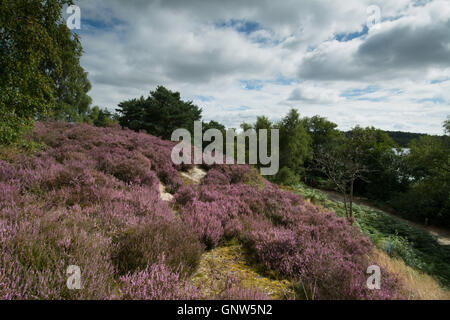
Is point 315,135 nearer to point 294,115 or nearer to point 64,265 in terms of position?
point 294,115

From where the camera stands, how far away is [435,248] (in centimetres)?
1085

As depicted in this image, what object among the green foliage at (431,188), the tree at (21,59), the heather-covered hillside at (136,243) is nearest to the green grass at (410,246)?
the green foliage at (431,188)

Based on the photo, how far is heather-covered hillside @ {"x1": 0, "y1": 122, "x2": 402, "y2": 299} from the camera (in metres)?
1.63

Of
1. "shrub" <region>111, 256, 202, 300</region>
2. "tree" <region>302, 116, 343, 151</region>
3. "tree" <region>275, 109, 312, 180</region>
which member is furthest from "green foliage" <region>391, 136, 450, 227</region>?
"shrub" <region>111, 256, 202, 300</region>

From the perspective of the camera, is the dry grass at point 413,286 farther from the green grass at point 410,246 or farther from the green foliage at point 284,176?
the green foliage at point 284,176

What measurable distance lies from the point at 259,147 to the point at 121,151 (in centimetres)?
1661

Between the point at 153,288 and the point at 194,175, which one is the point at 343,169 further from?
the point at 153,288

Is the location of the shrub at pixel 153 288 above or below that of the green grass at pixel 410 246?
above

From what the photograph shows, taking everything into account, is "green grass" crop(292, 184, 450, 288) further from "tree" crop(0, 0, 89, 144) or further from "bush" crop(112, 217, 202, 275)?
"tree" crop(0, 0, 89, 144)

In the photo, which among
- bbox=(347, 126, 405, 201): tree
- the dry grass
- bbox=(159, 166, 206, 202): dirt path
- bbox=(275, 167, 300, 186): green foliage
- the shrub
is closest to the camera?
the shrub

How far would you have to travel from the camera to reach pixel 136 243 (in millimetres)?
2166

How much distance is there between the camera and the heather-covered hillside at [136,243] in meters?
1.63

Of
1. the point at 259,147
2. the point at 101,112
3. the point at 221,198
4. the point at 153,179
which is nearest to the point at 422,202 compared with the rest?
the point at 259,147

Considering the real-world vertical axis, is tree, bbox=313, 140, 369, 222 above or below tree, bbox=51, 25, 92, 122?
below
